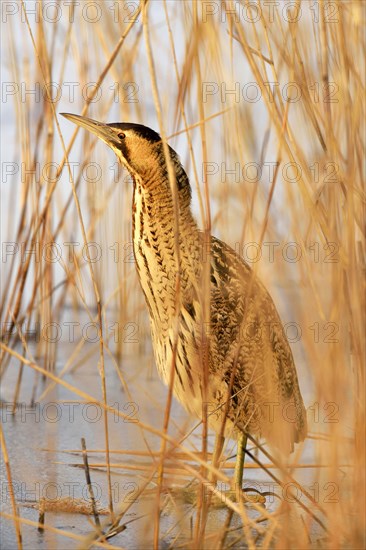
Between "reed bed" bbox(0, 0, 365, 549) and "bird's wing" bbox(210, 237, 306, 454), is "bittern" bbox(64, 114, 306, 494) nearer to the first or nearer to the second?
"bird's wing" bbox(210, 237, 306, 454)

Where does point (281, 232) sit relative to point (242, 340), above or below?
above

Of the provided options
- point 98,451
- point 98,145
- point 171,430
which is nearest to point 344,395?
point 98,451

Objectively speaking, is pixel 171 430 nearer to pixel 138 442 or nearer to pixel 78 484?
pixel 78 484

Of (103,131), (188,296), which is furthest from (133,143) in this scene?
(188,296)

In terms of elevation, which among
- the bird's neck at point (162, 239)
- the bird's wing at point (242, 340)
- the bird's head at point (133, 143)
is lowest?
the bird's wing at point (242, 340)

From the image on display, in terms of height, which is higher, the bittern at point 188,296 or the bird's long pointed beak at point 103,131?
the bird's long pointed beak at point 103,131

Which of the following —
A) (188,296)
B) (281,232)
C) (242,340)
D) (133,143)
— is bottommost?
(242,340)

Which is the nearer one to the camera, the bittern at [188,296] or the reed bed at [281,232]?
the reed bed at [281,232]

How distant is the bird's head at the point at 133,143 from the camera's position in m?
3.08

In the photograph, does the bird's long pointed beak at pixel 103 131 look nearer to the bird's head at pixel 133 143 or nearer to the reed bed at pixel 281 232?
the bird's head at pixel 133 143

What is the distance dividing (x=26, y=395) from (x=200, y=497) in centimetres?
192

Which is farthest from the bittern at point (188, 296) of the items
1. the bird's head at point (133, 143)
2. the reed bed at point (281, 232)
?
the reed bed at point (281, 232)

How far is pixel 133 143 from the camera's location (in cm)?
312

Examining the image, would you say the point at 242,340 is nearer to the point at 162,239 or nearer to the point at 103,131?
the point at 162,239
